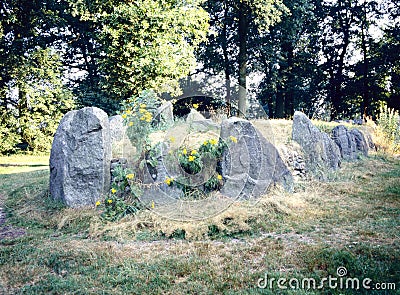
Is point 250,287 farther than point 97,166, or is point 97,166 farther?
point 97,166

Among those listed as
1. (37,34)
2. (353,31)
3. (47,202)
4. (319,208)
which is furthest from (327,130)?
(353,31)

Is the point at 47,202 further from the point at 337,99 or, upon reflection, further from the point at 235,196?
the point at 337,99

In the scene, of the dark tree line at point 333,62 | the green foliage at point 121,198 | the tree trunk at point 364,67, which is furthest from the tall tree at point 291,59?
the green foliage at point 121,198

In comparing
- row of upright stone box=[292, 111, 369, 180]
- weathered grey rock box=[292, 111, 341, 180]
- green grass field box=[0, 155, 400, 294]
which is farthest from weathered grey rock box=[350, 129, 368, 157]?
green grass field box=[0, 155, 400, 294]

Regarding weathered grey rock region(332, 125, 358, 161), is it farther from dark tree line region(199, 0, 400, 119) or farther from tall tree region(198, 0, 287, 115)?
dark tree line region(199, 0, 400, 119)

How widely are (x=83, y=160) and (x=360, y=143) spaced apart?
7516 millimetres

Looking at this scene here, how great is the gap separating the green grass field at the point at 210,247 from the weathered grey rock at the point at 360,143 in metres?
3.87

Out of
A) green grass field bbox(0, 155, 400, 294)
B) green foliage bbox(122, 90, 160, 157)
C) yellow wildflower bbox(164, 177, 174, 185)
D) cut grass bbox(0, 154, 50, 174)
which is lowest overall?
green grass field bbox(0, 155, 400, 294)

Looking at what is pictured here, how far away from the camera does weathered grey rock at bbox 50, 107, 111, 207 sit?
5.15 metres

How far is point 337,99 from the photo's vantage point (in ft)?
71.3

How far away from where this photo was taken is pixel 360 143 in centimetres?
920

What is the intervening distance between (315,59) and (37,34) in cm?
1667

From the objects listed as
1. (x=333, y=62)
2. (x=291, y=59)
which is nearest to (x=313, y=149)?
(x=291, y=59)

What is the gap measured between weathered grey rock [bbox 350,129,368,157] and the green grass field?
387 centimetres
